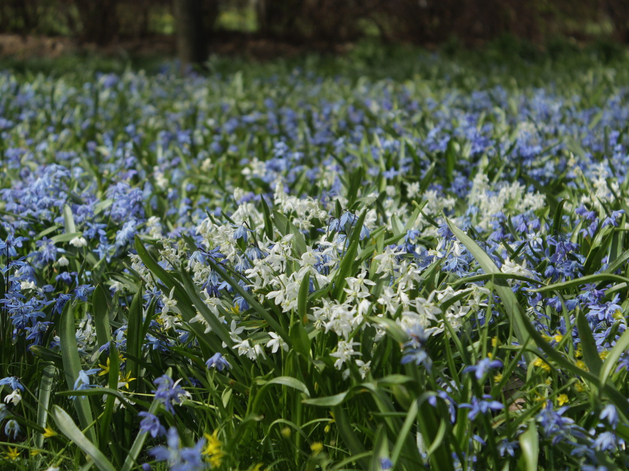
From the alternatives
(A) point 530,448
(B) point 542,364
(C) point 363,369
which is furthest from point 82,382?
(B) point 542,364

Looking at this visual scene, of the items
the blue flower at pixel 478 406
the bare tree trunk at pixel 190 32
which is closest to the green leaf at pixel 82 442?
the blue flower at pixel 478 406

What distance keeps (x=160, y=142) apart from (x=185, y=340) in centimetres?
325

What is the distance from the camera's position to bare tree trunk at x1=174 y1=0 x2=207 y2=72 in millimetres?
9641

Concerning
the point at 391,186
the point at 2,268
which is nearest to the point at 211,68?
the point at 391,186

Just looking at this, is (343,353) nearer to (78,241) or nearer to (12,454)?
(12,454)

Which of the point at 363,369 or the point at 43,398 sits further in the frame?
the point at 43,398

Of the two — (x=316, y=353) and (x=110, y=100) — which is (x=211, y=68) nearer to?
(x=110, y=100)

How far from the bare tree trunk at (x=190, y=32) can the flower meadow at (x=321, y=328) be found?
6.57m

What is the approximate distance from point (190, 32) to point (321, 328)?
8839 millimetres

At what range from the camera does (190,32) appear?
9797 mm

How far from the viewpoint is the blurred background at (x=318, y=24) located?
1362 centimetres

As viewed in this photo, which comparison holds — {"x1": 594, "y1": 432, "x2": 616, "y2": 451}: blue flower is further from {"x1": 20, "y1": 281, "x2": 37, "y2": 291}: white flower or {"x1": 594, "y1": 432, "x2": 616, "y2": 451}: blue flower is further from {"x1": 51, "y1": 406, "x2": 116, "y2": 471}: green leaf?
{"x1": 20, "y1": 281, "x2": 37, "y2": 291}: white flower

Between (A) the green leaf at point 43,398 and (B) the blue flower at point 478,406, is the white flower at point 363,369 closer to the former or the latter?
(B) the blue flower at point 478,406

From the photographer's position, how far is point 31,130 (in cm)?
562
